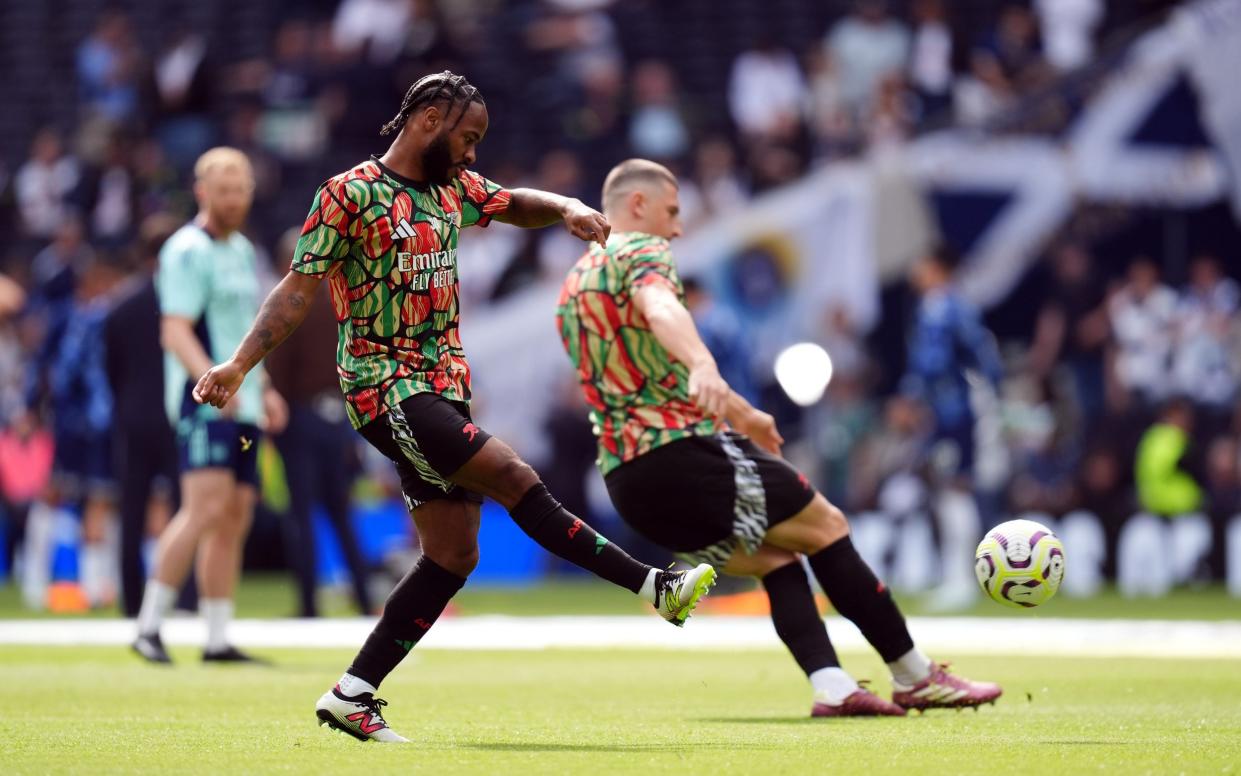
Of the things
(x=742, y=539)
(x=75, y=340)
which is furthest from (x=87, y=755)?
(x=75, y=340)

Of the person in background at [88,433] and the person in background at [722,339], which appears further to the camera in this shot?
the person in background at [88,433]

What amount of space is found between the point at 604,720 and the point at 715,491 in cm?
98

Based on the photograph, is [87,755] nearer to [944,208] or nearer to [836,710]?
[836,710]

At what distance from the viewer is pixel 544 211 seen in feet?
24.7

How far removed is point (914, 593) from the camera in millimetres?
18891

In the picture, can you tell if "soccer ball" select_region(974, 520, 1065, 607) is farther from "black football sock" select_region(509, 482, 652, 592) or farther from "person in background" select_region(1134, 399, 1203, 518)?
"person in background" select_region(1134, 399, 1203, 518)

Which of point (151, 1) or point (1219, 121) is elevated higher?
point (151, 1)

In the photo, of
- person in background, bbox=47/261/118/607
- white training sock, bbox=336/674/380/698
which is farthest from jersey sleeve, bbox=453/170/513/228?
person in background, bbox=47/261/118/607

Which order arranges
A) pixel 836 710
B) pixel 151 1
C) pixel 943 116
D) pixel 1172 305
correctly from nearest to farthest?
1. pixel 836 710
2. pixel 1172 305
3. pixel 943 116
4. pixel 151 1

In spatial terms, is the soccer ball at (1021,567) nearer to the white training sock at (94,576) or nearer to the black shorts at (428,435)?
the black shorts at (428,435)

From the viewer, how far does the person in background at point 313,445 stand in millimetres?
14469

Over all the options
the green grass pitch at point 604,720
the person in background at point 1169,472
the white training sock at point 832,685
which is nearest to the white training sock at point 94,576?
the green grass pitch at point 604,720

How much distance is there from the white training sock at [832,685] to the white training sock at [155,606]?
4.14 metres

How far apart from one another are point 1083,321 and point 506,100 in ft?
26.1
